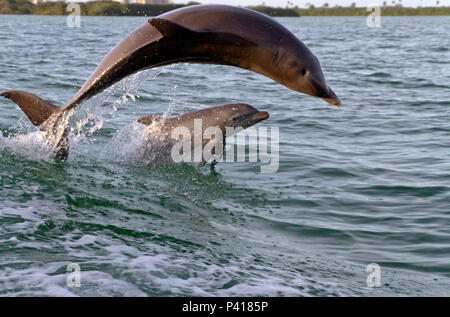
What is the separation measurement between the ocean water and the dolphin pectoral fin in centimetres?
82

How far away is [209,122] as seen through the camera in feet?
37.5

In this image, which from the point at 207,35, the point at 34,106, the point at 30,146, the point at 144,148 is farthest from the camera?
the point at 144,148

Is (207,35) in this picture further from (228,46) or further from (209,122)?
(209,122)

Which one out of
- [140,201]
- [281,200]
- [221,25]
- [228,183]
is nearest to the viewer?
[221,25]

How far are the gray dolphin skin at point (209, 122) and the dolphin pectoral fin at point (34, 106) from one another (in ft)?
7.92

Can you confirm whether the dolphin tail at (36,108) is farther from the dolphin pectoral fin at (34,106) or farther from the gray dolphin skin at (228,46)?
the gray dolphin skin at (228,46)

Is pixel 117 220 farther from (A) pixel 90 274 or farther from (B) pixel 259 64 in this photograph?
(B) pixel 259 64

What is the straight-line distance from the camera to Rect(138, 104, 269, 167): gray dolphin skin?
11.3 metres

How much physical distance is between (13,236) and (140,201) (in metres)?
2.19

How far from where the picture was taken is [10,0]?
306ft

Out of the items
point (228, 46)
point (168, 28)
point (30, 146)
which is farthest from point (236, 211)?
point (30, 146)

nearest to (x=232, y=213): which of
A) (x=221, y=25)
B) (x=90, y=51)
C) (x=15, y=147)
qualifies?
(x=221, y=25)

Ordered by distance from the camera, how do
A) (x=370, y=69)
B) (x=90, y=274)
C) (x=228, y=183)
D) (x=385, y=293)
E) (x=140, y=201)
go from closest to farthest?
1. (x=90, y=274)
2. (x=385, y=293)
3. (x=140, y=201)
4. (x=228, y=183)
5. (x=370, y=69)

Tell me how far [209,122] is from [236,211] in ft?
8.87
